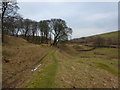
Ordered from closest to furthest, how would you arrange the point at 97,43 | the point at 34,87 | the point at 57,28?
the point at 34,87 → the point at 57,28 → the point at 97,43

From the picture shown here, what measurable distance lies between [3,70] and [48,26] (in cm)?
4834

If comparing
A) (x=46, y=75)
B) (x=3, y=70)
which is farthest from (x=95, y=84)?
(x=3, y=70)

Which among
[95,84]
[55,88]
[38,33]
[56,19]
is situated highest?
[56,19]

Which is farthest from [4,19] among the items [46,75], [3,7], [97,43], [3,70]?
[97,43]

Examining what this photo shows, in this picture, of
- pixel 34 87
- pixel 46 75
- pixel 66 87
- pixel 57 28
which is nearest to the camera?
pixel 34 87

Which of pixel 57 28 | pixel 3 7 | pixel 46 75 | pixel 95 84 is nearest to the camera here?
pixel 46 75

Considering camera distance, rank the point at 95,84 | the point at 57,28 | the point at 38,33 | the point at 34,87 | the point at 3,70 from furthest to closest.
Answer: the point at 38,33
the point at 57,28
the point at 3,70
the point at 95,84
the point at 34,87

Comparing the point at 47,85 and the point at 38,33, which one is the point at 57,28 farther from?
the point at 47,85

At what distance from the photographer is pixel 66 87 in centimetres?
1295

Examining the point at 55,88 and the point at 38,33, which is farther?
the point at 38,33

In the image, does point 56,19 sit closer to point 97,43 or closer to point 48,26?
point 48,26

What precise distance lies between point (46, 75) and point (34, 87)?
3.02 metres

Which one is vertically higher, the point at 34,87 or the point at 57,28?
the point at 57,28

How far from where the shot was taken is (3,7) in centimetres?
3462
